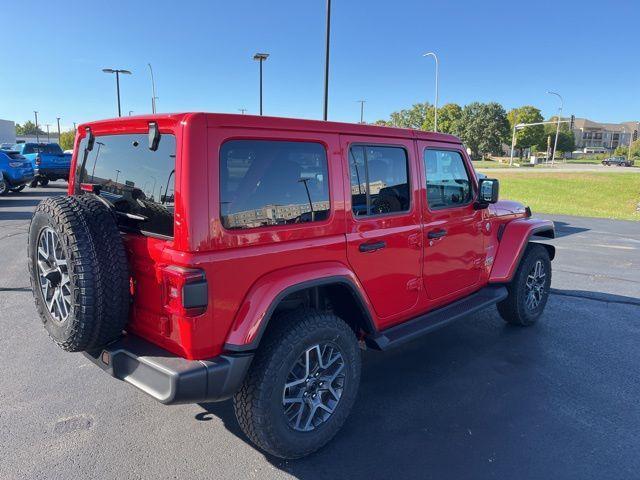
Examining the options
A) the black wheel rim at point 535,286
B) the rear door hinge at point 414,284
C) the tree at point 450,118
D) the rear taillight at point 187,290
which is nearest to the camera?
the rear taillight at point 187,290

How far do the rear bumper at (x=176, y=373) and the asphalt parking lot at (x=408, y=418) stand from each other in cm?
55

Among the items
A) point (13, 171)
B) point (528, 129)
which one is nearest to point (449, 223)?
point (13, 171)

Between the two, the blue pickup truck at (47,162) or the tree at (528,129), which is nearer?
the blue pickup truck at (47,162)

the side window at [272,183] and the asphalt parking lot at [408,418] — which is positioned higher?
the side window at [272,183]

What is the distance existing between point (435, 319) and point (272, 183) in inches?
71.0

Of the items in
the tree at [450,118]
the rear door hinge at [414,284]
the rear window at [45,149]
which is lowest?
the rear door hinge at [414,284]

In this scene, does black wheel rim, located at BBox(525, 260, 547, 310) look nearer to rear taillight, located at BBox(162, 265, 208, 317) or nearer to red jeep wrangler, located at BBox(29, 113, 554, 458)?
red jeep wrangler, located at BBox(29, 113, 554, 458)

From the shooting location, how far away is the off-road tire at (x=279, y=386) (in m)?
2.48

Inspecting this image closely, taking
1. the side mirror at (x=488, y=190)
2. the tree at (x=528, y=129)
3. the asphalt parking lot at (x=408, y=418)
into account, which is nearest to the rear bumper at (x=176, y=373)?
the asphalt parking lot at (x=408, y=418)

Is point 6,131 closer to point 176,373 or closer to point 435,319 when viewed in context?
point 435,319

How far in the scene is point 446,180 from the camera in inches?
150

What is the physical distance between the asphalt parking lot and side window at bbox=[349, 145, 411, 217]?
1.39 m

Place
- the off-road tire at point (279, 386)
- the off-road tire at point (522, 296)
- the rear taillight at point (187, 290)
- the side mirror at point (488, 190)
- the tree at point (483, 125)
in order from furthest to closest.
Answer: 1. the tree at point (483, 125)
2. the off-road tire at point (522, 296)
3. the side mirror at point (488, 190)
4. the off-road tire at point (279, 386)
5. the rear taillight at point (187, 290)

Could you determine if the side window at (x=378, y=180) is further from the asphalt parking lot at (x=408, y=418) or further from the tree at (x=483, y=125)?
the tree at (x=483, y=125)
